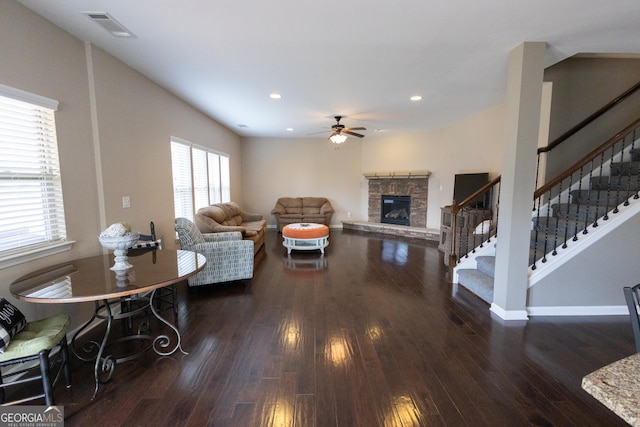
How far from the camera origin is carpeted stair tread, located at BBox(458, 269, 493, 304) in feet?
10.8

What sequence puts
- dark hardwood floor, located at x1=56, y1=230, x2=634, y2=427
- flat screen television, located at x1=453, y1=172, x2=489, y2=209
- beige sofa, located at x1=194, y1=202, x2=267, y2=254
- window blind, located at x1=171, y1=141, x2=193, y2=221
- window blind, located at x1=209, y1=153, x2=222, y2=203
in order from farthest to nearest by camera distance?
window blind, located at x1=209, y1=153, x2=222, y2=203 < flat screen television, located at x1=453, y1=172, x2=489, y2=209 < beige sofa, located at x1=194, y1=202, x2=267, y2=254 < window blind, located at x1=171, y1=141, x2=193, y2=221 < dark hardwood floor, located at x1=56, y1=230, x2=634, y2=427

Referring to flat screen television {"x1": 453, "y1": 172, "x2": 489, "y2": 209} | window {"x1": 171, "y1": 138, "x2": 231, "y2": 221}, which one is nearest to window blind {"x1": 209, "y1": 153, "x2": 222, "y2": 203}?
window {"x1": 171, "y1": 138, "x2": 231, "y2": 221}

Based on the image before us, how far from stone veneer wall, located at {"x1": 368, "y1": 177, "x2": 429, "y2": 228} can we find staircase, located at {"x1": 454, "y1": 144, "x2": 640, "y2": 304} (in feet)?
11.8

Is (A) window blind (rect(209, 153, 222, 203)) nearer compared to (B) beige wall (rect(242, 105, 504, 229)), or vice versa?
(A) window blind (rect(209, 153, 222, 203))

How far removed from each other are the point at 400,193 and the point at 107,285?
23.6 ft

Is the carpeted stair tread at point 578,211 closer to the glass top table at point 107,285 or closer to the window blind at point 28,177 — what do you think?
the glass top table at point 107,285

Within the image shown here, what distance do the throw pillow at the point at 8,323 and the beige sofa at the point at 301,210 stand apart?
621cm

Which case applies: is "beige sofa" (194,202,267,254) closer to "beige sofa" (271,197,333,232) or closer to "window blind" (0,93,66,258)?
"beige sofa" (271,197,333,232)

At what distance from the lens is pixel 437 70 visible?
133 inches

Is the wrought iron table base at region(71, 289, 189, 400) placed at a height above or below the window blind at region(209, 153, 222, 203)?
below

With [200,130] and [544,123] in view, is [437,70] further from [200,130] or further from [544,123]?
[200,130]

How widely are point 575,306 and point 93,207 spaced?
514 cm

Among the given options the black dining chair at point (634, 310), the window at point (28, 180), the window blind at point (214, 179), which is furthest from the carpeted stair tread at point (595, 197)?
the window blind at point (214, 179)

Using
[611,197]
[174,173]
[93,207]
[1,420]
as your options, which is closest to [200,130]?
[174,173]
